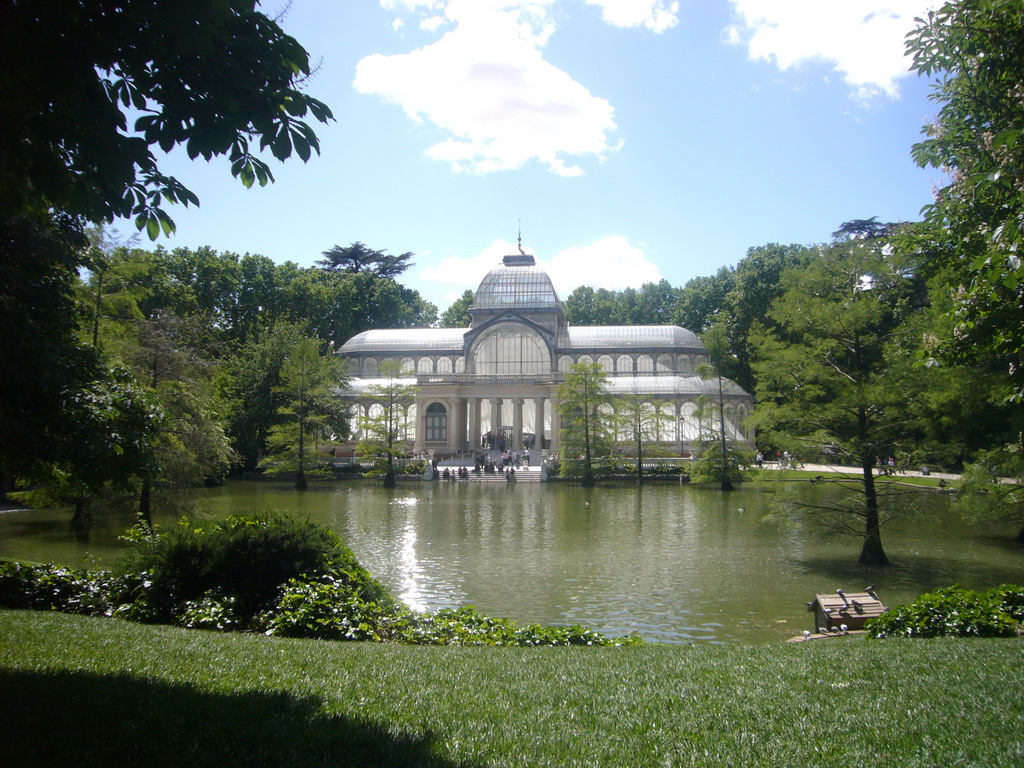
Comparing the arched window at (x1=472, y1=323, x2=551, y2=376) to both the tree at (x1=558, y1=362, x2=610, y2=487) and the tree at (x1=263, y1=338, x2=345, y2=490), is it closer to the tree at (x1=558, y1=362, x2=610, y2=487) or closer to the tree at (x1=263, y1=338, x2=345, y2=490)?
the tree at (x1=558, y1=362, x2=610, y2=487)

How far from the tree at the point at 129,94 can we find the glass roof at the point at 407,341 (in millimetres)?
57481

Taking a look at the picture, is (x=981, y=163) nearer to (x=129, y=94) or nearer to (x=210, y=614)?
(x=129, y=94)

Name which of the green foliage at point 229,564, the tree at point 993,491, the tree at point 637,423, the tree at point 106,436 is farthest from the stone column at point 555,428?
the tree at point 106,436

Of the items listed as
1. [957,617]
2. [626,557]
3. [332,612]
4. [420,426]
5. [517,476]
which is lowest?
[626,557]

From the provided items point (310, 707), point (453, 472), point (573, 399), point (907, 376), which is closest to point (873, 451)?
point (907, 376)

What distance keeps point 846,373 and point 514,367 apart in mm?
42570

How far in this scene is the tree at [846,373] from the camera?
58.4 feet

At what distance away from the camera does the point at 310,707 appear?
5.15 meters

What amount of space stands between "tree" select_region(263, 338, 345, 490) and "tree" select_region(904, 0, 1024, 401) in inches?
1340

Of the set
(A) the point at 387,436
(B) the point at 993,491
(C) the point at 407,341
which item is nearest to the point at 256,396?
(A) the point at 387,436

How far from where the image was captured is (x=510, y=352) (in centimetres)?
6116

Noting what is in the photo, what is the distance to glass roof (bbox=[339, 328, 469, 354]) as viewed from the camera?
6334 centimetres

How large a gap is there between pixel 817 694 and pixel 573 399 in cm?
3730

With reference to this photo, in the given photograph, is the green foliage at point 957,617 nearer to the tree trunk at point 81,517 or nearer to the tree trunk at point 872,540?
the tree trunk at point 872,540
